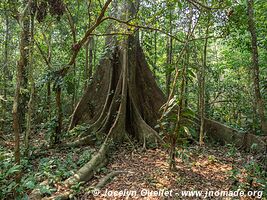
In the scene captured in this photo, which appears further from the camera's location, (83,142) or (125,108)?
(125,108)

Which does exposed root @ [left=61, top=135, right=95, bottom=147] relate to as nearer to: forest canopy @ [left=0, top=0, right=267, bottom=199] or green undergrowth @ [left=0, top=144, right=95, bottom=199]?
forest canopy @ [left=0, top=0, right=267, bottom=199]

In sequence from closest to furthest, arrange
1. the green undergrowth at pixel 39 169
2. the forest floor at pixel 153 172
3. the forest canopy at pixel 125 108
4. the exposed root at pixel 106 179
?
the green undergrowth at pixel 39 169
the forest floor at pixel 153 172
the exposed root at pixel 106 179
the forest canopy at pixel 125 108

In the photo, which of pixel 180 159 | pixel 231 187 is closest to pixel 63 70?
pixel 180 159

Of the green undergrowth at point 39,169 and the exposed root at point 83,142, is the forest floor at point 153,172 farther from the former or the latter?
the exposed root at point 83,142

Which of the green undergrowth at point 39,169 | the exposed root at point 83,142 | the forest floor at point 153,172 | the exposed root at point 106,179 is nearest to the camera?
the green undergrowth at point 39,169

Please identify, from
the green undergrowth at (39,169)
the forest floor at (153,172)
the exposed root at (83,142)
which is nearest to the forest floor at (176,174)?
the forest floor at (153,172)

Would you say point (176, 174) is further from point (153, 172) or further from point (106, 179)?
point (106, 179)

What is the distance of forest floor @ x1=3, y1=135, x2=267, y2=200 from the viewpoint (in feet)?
12.6

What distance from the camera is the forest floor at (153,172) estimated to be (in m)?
3.85

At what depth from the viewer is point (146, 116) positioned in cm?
759

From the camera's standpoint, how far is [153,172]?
15.5 ft

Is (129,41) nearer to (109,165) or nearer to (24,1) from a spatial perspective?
(24,1)

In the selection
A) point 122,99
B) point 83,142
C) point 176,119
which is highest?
point 122,99

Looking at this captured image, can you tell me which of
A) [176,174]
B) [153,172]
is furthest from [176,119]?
[153,172]
